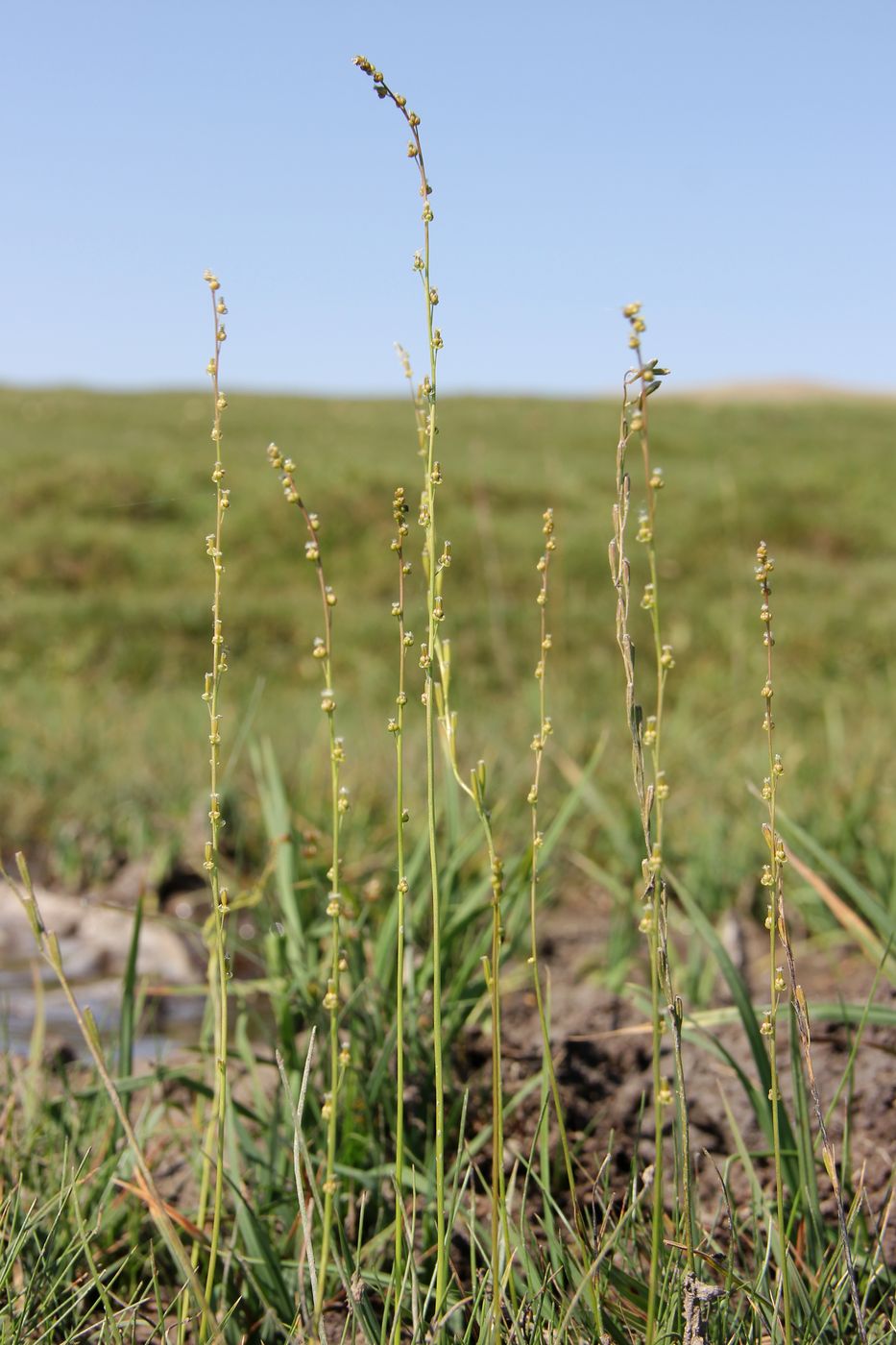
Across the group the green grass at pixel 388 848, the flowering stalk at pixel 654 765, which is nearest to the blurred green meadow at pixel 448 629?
the green grass at pixel 388 848

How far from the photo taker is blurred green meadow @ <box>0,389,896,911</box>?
3754mm

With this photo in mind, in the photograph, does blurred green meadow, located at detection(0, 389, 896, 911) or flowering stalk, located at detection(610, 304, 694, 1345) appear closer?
flowering stalk, located at detection(610, 304, 694, 1345)

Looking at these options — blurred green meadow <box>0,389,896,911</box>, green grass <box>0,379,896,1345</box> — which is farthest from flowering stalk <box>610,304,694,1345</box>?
blurred green meadow <box>0,389,896,911</box>

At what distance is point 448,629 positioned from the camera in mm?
7652

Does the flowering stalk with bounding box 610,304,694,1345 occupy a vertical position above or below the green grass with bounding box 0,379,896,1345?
above

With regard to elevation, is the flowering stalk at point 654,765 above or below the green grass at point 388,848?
above

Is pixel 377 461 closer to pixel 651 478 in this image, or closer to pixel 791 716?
pixel 791 716

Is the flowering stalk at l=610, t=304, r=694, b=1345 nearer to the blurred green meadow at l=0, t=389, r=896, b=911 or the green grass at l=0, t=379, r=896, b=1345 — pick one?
the green grass at l=0, t=379, r=896, b=1345

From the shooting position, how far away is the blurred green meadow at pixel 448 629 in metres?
3.75

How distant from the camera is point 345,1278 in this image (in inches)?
40.1

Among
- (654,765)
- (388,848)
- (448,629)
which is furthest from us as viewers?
(448,629)

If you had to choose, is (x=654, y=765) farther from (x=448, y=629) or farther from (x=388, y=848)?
(x=448, y=629)

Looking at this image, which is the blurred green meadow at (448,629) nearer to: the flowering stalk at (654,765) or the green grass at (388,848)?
the green grass at (388,848)

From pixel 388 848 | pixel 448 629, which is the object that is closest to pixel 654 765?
pixel 388 848
